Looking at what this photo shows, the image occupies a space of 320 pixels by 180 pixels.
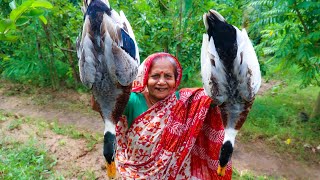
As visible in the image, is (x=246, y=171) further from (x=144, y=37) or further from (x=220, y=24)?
(x=220, y=24)

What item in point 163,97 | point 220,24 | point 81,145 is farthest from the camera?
point 81,145

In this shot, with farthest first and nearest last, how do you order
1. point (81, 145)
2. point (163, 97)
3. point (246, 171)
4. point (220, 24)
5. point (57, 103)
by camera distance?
point (57, 103), point (81, 145), point (246, 171), point (163, 97), point (220, 24)

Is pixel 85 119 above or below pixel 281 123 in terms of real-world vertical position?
above

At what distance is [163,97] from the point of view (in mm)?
1865

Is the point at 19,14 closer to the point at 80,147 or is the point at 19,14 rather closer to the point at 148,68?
the point at 148,68

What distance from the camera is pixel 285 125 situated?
191 inches

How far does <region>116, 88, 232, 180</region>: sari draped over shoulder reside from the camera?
1.85 m

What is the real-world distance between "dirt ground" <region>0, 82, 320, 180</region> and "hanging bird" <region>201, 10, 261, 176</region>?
7.31 ft

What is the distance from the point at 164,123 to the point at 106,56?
0.75 meters

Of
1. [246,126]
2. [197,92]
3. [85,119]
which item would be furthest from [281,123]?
[197,92]

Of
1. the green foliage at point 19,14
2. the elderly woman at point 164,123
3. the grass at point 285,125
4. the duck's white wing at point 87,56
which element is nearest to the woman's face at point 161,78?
the elderly woman at point 164,123

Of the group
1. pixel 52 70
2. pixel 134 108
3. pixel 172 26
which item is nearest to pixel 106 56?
pixel 134 108

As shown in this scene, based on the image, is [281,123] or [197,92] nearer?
[197,92]

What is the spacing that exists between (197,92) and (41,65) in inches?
177
